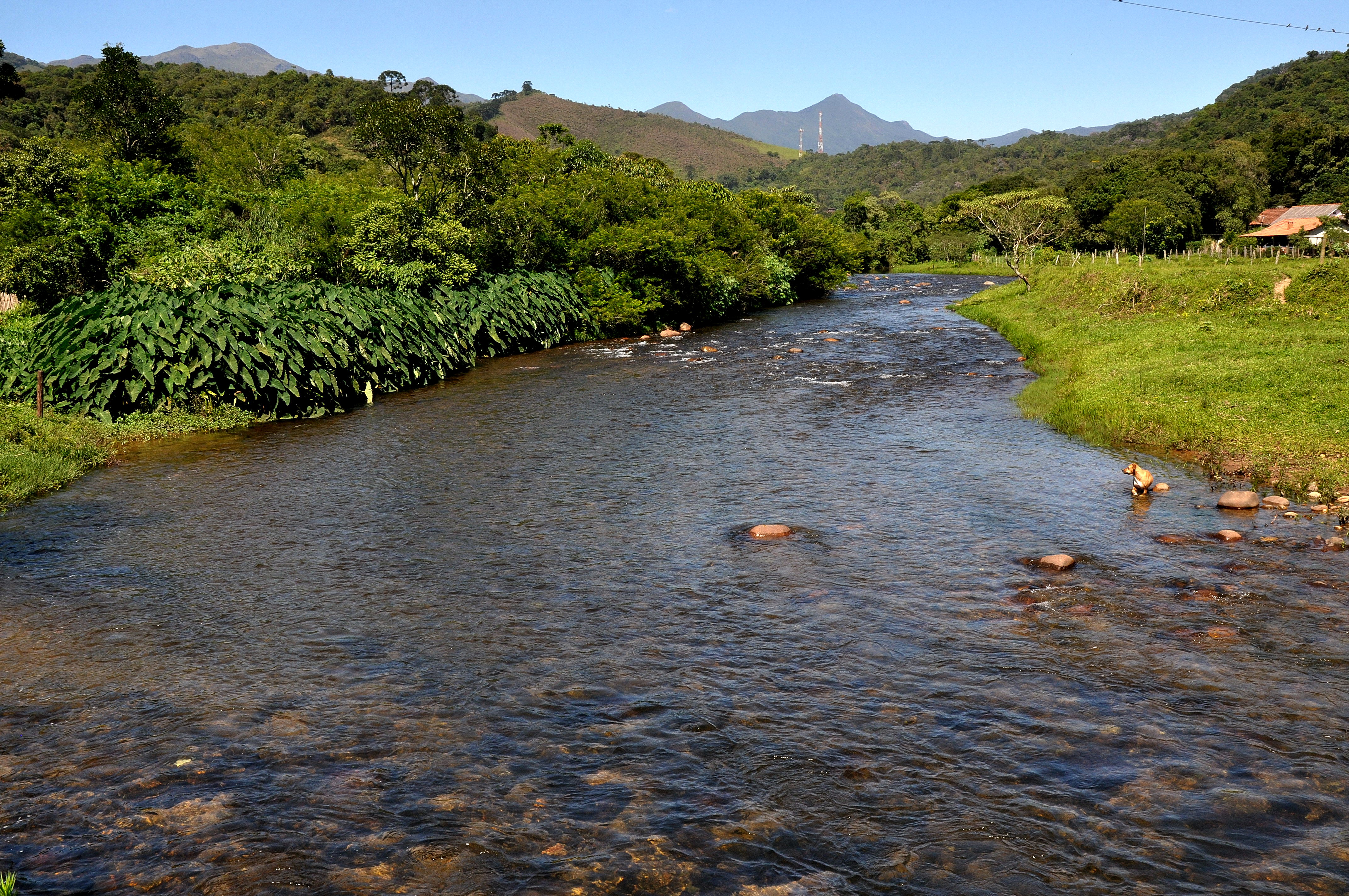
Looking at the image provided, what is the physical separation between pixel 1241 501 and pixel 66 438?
20668mm

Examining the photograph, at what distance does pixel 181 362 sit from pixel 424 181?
1714 centimetres

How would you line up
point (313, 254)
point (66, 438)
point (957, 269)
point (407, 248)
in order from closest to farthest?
point (66, 438), point (313, 254), point (407, 248), point (957, 269)

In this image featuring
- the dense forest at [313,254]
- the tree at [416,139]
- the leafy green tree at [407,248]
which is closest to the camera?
the dense forest at [313,254]

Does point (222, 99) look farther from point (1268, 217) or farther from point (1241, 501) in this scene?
point (1268, 217)

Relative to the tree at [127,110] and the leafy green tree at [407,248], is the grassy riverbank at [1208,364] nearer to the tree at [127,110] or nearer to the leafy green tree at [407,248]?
the leafy green tree at [407,248]

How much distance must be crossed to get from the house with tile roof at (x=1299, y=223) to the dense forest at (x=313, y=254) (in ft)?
171

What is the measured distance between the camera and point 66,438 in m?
17.3

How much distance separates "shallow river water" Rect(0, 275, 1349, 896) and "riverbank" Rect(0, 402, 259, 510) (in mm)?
847

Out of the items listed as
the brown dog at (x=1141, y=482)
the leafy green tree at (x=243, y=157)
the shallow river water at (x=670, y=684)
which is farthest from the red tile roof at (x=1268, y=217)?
the brown dog at (x=1141, y=482)

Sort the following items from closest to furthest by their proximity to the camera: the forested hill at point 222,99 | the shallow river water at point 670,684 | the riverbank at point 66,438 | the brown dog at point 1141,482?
1. the shallow river water at point 670,684
2. the brown dog at point 1141,482
3. the riverbank at point 66,438
4. the forested hill at point 222,99

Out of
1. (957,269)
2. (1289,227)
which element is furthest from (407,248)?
(1289,227)

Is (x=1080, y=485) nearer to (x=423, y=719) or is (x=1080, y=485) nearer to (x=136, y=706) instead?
(x=423, y=719)

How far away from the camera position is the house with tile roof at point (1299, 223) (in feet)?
244

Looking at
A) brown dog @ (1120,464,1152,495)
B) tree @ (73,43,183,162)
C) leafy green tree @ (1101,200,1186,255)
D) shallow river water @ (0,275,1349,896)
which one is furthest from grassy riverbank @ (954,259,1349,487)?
leafy green tree @ (1101,200,1186,255)
